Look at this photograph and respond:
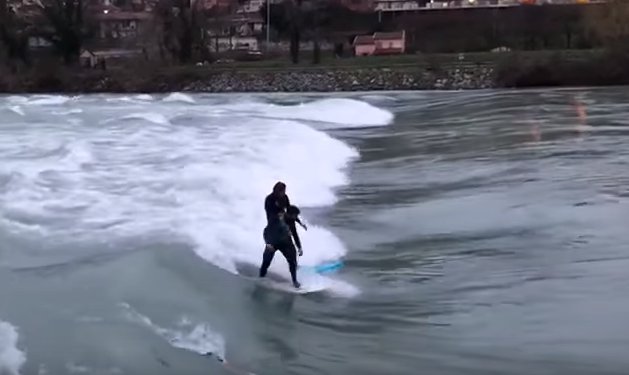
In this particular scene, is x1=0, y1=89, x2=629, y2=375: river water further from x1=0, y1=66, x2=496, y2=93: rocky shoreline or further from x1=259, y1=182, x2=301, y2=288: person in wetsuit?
x1=0, y1=66, x2=496, y2=93: rocky shoreline

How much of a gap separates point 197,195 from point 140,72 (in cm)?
5141

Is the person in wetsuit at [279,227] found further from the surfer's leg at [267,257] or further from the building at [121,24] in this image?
the building at [121,24]

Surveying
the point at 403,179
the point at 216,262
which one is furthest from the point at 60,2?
the point at 216,262

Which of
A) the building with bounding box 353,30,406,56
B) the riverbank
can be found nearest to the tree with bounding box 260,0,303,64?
the riverbank

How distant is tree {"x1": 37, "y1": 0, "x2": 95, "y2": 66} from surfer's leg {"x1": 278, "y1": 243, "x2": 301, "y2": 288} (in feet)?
219

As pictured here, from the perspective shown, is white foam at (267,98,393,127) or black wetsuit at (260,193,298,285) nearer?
black wetsuit at (260,193,298,285)

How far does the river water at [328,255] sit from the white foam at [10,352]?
30 mm

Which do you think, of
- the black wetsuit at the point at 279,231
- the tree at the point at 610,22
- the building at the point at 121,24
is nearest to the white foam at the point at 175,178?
the black wetsuit at the point at 279,231

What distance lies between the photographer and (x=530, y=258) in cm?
1538

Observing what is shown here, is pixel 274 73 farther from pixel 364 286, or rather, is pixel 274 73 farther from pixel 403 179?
pixel 364 286

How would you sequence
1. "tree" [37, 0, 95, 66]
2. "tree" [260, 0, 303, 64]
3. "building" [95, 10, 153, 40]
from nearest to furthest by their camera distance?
1. "tree" [260, 0, 303, 64]
2. "tree" [37, 0, 95, 66]
3. "building" [95, 10, 153, 40]

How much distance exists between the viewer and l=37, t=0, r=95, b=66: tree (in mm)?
79062

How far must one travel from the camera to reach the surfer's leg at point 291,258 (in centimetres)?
1404

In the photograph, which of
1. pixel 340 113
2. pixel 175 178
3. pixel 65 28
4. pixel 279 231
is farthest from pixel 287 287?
pixel 65 28
